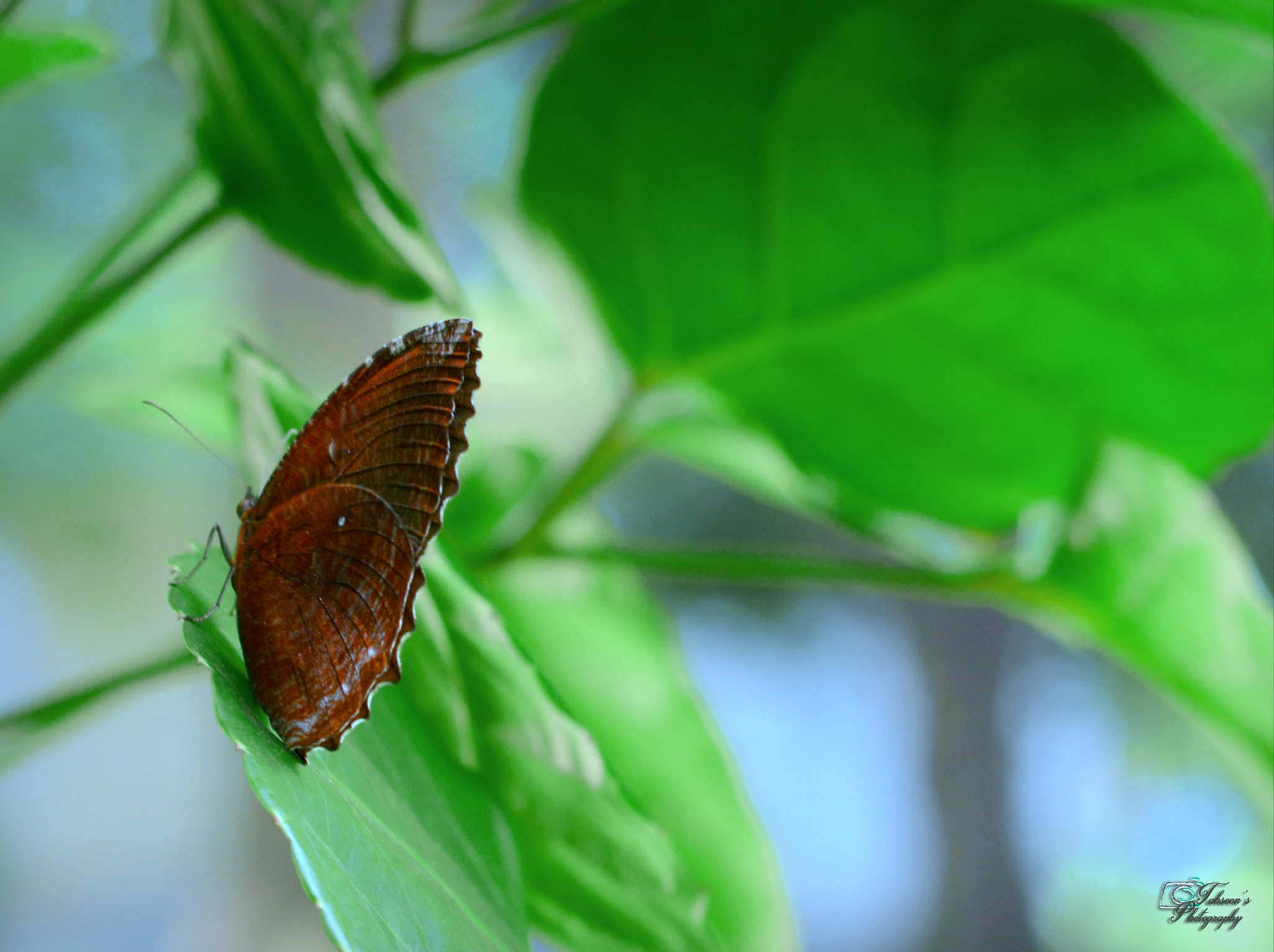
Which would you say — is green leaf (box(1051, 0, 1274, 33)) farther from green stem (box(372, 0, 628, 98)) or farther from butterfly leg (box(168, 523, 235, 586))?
butterfly leg (box(168, 523, 235, 586))

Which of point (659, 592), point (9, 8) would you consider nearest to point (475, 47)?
point (9, 8)

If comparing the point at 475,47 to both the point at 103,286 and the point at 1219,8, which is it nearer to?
the point at 103,286

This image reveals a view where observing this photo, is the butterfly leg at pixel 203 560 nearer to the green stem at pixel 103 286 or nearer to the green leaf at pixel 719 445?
the green stem at pixel 103 286

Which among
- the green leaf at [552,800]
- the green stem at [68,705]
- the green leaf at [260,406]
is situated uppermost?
the green leaf at [260,406]

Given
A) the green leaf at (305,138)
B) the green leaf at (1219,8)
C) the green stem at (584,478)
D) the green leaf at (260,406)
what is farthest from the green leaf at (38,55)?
the green leaf at (1219,8)

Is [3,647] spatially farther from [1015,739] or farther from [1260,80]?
[1260,80]
